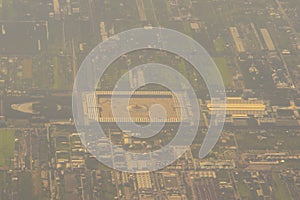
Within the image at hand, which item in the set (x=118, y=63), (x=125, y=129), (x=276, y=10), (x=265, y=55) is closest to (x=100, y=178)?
(x=125, y=129)

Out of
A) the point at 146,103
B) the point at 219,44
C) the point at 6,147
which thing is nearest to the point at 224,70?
the point at 219,44

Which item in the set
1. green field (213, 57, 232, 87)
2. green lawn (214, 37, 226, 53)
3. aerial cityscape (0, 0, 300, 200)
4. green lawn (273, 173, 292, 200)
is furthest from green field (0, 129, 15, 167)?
green lawn (214, 37, 226, 53)

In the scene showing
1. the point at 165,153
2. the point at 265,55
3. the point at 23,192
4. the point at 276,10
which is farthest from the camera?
the point at 276,10

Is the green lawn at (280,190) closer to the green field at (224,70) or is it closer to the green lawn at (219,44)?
the green field at (224,70)

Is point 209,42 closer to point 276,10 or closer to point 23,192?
point 276,10

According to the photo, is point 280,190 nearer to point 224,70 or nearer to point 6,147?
point 224,70

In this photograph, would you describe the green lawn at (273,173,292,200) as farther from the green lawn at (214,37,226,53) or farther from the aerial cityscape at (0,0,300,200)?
the green lawn at (214,37,226,53)
